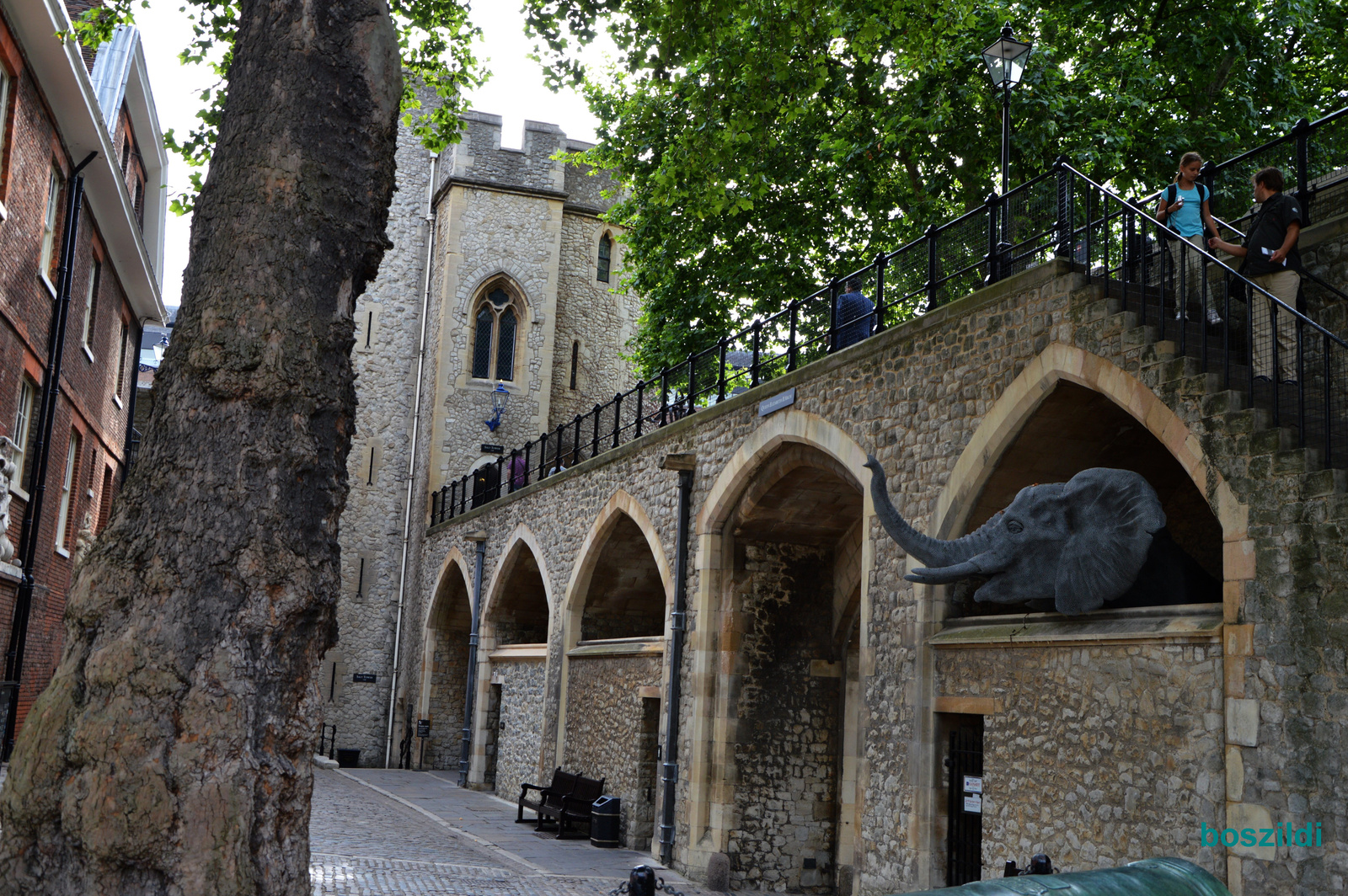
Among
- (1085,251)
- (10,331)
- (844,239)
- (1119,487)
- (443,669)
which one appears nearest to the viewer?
(1119,487)

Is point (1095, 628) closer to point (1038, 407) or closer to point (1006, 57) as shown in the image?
point (1038, 407)

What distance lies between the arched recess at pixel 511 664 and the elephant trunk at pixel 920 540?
1021cm

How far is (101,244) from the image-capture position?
52.9 feet

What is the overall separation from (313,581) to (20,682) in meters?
10.7

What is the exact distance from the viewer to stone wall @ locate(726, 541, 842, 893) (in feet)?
39.2

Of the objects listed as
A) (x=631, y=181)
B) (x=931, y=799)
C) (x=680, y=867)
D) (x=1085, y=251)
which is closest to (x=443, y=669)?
(x=631, y=181)

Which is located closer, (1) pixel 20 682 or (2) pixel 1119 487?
(2) pixel 1119 487

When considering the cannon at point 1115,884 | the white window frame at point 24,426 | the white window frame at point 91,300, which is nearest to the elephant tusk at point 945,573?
the cannon at point 1115,884

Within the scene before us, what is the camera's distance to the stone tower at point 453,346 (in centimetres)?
2594

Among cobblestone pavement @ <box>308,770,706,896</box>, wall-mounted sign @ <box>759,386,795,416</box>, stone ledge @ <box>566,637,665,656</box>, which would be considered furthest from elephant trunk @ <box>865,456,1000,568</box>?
stone ledge @ <box>566,637,665,656</box>

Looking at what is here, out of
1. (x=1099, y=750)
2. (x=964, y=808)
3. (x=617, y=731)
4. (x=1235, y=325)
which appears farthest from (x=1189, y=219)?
(x=617, y=731)

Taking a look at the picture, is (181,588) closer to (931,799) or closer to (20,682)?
(931,799)

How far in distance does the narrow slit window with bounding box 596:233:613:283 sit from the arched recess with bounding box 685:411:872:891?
16962 mm

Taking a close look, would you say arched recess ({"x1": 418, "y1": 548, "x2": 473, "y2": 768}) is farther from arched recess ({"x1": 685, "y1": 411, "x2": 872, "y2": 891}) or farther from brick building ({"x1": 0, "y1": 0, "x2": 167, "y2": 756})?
arched recess ({"x1": 685, "y1": 411, "x2": 872, "y2": 891})
